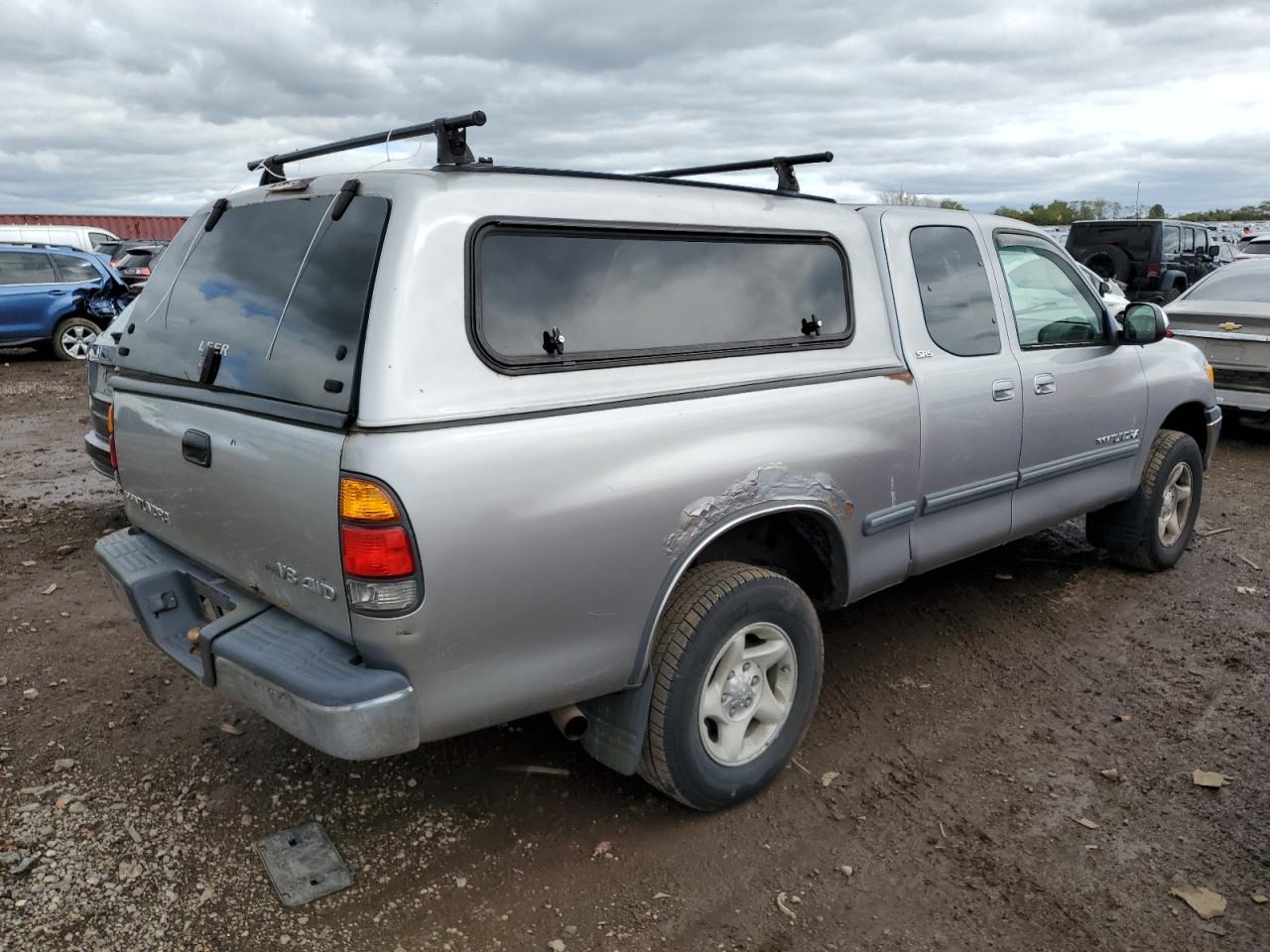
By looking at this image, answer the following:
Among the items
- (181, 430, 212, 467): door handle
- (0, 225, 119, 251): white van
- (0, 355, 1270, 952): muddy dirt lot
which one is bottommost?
(0, 355, 1270, 952): muddy dirt lot

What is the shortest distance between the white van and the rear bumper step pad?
21913 mm

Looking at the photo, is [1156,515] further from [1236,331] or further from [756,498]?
[1236,331]

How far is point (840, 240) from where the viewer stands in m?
3.58

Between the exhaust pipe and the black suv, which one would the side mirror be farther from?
the black suv

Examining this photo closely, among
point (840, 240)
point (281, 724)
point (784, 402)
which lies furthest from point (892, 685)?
point (281, 724)

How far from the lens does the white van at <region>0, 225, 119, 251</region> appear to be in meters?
22.8

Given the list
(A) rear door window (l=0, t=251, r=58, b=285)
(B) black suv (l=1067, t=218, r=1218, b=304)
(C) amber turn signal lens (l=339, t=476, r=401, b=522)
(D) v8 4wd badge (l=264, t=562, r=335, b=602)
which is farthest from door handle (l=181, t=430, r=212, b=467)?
(B) black suv (l=1067, t=218, r=1218, b=304)

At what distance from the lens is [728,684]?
313 centimetres

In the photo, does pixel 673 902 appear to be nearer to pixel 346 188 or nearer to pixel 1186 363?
pixel 346 188

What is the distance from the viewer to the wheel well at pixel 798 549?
10.9 ft

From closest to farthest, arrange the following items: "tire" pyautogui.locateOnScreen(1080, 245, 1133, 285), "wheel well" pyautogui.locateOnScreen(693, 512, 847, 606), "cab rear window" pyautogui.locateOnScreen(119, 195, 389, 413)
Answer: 1. "cab rear window" pyautogui.locateOnScreen(119, 195, 389, 413)
2. "wheel well" pyautogui.locateOnScreen(693, 512, 847, 606)
3. "tire" pyautogui.locateOnScreen(1080, 245, 1133, 285)

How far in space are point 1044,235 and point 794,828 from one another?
3.03m

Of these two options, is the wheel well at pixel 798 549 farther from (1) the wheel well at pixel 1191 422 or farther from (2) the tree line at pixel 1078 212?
(2) the tree line at pixel 1078 212

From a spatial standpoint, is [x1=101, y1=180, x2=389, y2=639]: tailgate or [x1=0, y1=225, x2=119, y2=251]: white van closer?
[x1=101, y1=180, x2=389, y2=639]: tailgate
